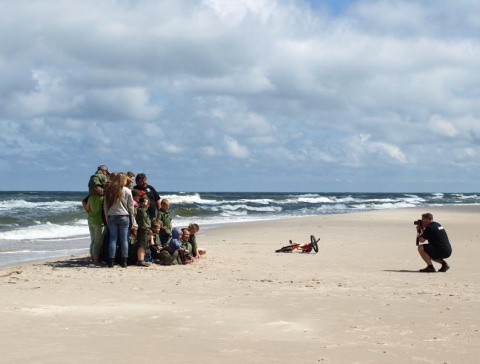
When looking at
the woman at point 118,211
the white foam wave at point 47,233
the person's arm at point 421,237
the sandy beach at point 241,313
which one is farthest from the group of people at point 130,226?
the white foam wave at point 47,233

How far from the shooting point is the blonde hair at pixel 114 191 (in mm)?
10992

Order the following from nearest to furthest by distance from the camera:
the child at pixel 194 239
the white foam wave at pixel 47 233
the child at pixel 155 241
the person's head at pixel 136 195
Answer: the child at pixel 155 241 < the person's head at pixel 136 195 < the child at pixel 194 239 < the white foam wave at pixel 47 233

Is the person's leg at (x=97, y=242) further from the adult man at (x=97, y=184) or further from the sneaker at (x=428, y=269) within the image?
the sneaker at (x=428, y=269)

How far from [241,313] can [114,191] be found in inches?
184

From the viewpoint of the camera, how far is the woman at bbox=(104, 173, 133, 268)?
36.1ft

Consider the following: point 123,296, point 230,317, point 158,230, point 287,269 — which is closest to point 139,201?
point 158,230

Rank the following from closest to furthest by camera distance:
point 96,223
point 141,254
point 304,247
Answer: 1. point 141,254
2. point 96,223
3. point 304,247

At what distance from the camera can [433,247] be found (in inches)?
→ 438

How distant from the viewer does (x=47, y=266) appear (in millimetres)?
11375

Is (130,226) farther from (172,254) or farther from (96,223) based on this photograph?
(172,254)

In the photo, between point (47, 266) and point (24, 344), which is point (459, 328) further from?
point (47, 266)

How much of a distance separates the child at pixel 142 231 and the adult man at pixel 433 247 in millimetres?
4661

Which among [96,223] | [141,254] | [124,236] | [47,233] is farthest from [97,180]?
[47,233]

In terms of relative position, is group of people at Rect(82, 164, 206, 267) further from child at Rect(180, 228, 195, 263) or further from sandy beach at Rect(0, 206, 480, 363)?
sandy beach at Rect(0, 206, 480, 363)
